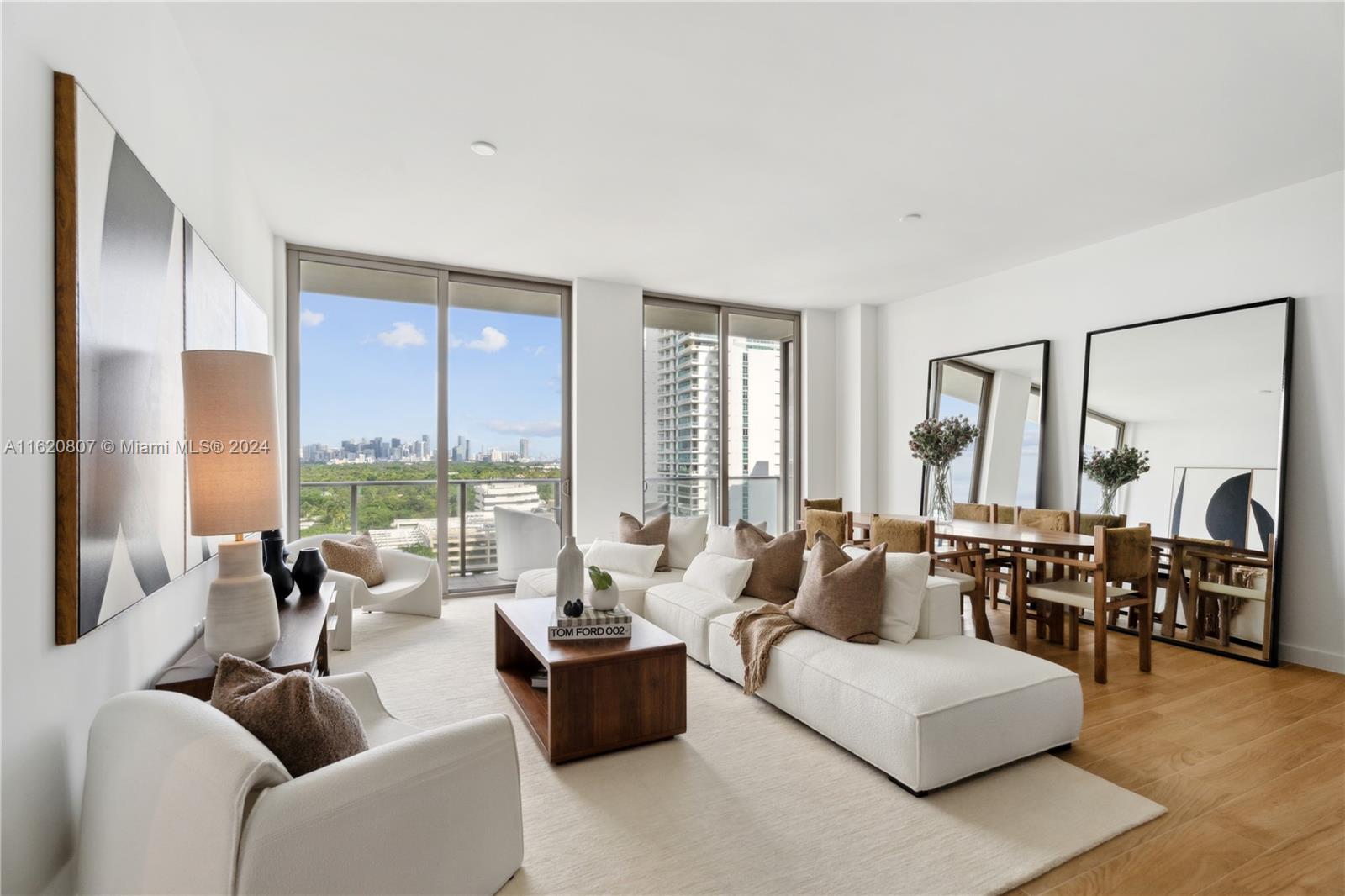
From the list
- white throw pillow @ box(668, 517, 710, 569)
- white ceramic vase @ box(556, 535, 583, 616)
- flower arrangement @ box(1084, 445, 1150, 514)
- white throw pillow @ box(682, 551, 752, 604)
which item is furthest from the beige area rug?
flower arrangement @ box(1084, 445, 1150, 514)

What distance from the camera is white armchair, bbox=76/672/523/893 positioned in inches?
47.9

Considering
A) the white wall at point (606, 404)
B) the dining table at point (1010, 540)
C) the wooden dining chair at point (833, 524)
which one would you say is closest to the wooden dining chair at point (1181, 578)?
the dining table at point (1010, 540)

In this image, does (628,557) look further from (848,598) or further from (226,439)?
(226,439)

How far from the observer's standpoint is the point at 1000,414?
18.1ft

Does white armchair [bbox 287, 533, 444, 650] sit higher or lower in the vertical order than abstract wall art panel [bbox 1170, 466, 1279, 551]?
lower

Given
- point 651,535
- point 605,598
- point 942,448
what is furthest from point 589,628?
point 942,448

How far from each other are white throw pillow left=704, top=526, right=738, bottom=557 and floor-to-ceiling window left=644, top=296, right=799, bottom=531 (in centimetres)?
192

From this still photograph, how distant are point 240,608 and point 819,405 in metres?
5.86

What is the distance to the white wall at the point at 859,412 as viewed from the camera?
6777 millimetres

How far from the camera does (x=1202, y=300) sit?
4.20 meters

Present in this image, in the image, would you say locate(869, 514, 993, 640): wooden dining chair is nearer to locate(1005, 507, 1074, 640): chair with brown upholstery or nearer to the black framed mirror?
locate(1005, 507, 1074, 640): chair with brown upholstery

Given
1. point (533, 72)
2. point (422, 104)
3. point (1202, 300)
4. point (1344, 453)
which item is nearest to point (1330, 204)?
point (1202, 300)

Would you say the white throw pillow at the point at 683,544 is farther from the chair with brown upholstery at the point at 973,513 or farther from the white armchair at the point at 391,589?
the chair with brown upholstery at the point at 973,513

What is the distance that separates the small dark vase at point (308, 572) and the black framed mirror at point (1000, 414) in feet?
14.6
